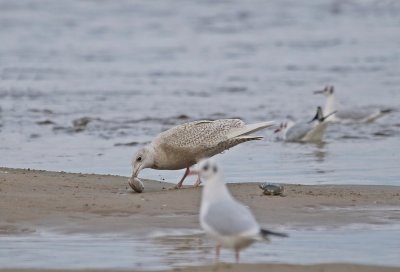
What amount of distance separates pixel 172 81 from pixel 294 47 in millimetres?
5682

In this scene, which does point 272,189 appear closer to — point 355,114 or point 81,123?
point 81,123

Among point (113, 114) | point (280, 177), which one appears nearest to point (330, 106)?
point (113, 114)

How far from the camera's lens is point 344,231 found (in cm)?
824

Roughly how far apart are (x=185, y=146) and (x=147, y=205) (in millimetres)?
1481

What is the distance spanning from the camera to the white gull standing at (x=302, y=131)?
14617 millimetres

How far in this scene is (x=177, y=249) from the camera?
7.59 m

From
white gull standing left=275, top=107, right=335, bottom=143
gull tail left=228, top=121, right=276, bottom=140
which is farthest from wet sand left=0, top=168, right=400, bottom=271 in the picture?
white gull standing left=275, top=107, right=335, bottom=143

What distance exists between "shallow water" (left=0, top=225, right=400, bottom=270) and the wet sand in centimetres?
26

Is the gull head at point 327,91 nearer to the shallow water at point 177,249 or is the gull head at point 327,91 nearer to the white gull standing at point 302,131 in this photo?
the white gull standing at point 302,131

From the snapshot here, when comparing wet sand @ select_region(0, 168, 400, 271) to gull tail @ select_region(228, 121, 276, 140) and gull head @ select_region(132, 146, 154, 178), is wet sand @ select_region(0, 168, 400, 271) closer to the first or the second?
gull head @ select_region(132, 146, 154, 178)

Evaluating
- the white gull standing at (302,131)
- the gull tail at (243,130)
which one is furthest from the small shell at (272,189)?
the white gull standing at (302,131)

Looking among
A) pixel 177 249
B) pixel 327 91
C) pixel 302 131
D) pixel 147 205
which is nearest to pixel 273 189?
pixel 147 205

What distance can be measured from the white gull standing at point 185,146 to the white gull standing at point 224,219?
11.5 ft

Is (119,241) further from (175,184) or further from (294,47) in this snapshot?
(294,47)
